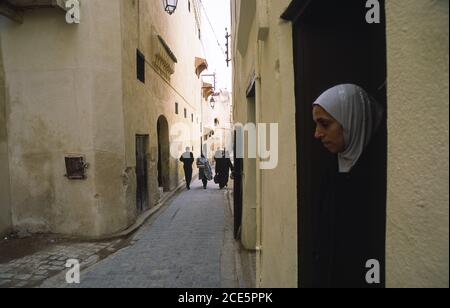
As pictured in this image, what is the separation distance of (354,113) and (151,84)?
8.64 metres

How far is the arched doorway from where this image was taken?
12719mm

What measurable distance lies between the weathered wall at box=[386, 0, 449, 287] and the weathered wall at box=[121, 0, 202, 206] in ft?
21.8

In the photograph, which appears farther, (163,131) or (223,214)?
(163,131)

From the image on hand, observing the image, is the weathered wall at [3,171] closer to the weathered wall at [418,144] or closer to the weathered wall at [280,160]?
the weathered wall at [280,160]

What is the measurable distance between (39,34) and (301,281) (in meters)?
6.89

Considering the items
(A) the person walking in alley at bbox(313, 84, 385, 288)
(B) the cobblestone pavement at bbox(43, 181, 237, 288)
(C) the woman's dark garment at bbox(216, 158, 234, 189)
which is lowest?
(B) the cobblestone pavement at bbox(43, 181, 237, 288)

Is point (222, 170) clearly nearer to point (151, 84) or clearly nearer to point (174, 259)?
point (151, 84)

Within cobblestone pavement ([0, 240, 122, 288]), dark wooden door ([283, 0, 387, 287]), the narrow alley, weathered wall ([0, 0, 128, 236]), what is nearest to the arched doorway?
the narrow alley

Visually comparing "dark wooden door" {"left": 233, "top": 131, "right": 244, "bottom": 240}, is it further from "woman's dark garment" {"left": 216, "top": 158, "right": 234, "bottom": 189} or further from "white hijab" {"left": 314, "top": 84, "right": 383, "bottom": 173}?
"woman's dark garment" {"left": 216, "top": 158, "right": 234, "bottom": 189}

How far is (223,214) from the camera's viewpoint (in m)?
8.80

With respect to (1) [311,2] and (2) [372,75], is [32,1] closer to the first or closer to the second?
(1) [311,2]

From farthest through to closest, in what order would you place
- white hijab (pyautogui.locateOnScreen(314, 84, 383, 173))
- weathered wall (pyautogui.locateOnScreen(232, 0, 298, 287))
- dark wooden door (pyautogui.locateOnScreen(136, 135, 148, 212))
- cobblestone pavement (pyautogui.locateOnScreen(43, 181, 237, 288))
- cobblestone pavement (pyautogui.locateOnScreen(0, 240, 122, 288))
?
1. dark wooden door (pyautogui.locateOnScreen(136, 135, 148, 212))
2. cobblestone pavement (pyautogui.locateOnScreen(0, 240, 122, 288))
3. cobblestone pavement (pyautogui.locateOnScreen(43, 181, 237, 288))
4. weathered wall (pyautogui.locateOnScreen(232, 0, 298, 287))
5. white hijab (pyautogui.locateOnScreen(314, 84, 383, 173))
